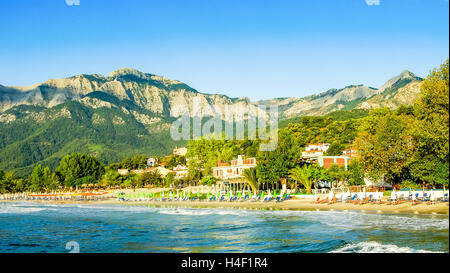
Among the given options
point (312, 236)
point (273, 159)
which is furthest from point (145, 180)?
point (312, 236)

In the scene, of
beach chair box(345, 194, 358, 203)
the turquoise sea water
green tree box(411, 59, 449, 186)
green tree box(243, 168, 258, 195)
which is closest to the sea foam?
the turquoise sea water

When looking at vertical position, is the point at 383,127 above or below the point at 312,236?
above

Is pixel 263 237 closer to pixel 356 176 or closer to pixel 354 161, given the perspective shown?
pixel 356 176

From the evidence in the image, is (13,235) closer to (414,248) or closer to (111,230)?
(111,230)

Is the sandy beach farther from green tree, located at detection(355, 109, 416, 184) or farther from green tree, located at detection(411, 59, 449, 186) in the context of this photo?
green tree, located at detection(355, 109, 416, 184)

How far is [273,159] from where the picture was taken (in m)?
→ 50.3

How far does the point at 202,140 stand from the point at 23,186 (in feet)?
184

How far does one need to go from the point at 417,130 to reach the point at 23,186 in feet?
354

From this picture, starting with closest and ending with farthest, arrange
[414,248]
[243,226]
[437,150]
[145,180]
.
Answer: [414,248]
[243,226]
[437,150]
[145,180]

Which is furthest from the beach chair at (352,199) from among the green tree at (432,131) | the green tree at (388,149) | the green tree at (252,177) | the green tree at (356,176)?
the green tree at (252,177)

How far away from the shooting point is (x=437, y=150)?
88.7 ft

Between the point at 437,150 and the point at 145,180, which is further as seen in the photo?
the point at 145,180

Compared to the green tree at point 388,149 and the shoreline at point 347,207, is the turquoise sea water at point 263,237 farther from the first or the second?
the green tree at point 388,149
